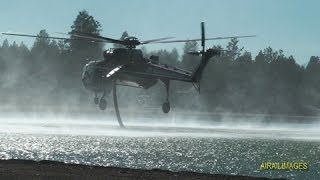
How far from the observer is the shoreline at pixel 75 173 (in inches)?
1726

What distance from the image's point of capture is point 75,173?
4656cm

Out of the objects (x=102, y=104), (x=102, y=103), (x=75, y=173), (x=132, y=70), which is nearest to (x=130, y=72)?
(x=132, y=70)

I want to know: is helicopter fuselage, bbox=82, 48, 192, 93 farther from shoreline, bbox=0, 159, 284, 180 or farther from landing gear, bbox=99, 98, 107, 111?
shoreline, bbox=0, 159, 284, 180

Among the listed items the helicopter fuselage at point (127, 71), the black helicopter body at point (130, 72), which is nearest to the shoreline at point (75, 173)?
the black helicopter body at point (130, 72)

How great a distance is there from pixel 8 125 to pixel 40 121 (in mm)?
13390

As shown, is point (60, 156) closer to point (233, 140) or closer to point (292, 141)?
point (233, 140)

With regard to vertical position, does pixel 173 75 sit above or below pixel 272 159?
above

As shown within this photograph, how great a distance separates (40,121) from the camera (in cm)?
14800

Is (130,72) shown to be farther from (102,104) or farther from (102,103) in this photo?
(102,104)

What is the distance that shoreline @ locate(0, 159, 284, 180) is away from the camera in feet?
144

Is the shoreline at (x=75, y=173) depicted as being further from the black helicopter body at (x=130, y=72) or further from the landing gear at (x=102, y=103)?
the black helicopter body at (x=130, y=72)

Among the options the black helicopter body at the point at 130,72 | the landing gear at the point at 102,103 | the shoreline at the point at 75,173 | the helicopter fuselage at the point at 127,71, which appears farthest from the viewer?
the landing gear at the point at 102,103

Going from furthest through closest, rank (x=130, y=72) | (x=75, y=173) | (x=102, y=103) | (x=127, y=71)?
1. (x=102, y=103)
2. (x=130, y=72)
3. (x=127, y=71)
4. (x=75, y=173)

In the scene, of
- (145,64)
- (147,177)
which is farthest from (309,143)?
(147,177)
